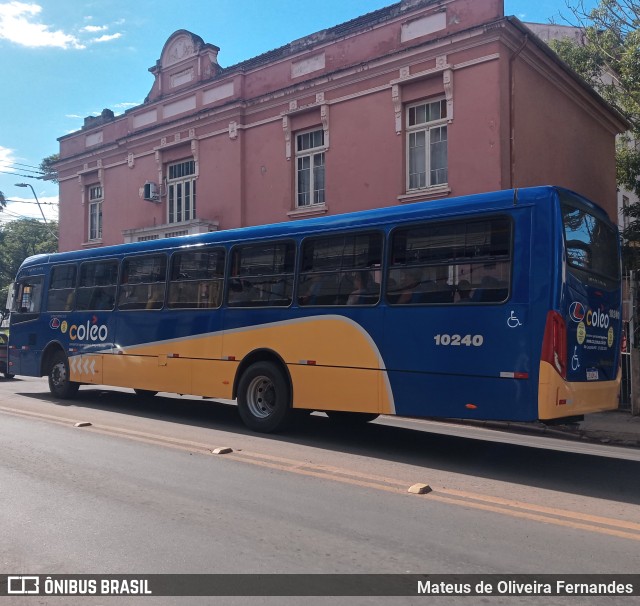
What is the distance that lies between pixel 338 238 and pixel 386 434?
3069 millimetres

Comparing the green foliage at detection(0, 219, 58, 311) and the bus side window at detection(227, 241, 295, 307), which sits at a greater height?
the green foliage at detection(0, 219, 58, 311)

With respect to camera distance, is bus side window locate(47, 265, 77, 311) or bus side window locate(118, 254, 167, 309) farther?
bus side window locate(47, 265, 77, 311)

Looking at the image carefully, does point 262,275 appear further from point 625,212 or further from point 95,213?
point 95,213

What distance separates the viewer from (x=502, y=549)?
470 centimetres

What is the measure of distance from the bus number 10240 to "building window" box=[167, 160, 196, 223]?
48.6 ft

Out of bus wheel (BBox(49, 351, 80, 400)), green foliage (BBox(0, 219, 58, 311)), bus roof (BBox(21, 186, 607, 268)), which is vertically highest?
green foliage (BBox(0, 219, 58, 311))

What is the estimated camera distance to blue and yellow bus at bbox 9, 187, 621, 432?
22.8 feet

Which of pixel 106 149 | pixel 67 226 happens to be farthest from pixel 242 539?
pixel 67 226

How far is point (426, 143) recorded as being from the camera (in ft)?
51.7

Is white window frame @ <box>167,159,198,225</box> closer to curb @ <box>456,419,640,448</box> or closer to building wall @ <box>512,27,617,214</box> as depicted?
building wall @ <box>512,27,617,214</box>

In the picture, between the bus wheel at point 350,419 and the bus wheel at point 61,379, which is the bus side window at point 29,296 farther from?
the bus wheel at point 350,419

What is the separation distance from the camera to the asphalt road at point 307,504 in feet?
14.6

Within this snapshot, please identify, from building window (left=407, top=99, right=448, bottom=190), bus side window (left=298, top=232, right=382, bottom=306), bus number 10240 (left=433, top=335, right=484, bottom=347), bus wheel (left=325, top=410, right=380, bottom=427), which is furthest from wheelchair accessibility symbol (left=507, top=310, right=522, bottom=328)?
building window (left=407, top=99, right=448, bottom=190)

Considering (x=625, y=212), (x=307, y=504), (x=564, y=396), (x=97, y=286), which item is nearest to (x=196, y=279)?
(x=97, y=286)
